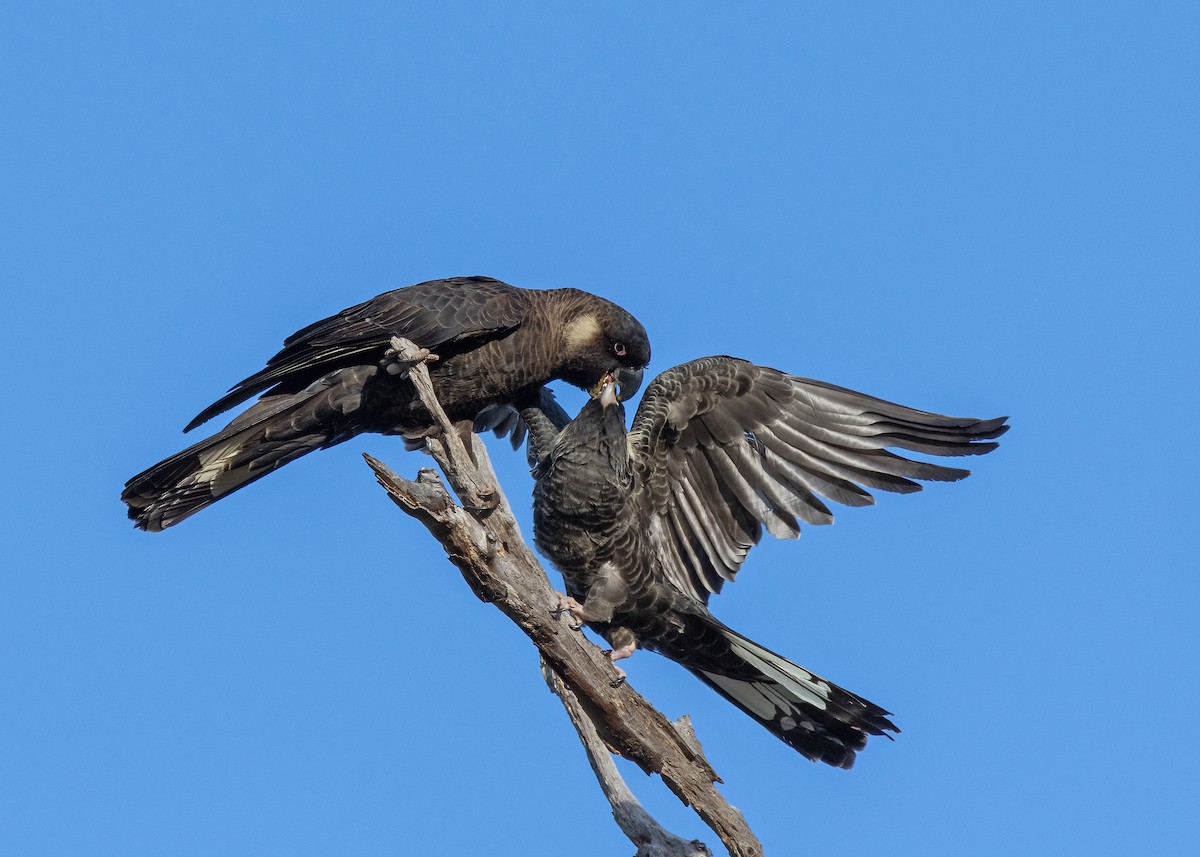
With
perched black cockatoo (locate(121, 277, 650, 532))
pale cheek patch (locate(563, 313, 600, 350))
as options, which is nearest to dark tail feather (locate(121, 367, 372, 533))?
perched black cockatoo (locate(121, 277, 650, 532))

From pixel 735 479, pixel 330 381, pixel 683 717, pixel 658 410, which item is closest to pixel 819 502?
pixel 735 479

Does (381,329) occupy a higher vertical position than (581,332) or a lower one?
higher

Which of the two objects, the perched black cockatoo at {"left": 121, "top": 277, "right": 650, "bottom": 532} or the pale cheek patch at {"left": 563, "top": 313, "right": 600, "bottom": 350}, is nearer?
the perched black cockatoo at {"left": 121, "top": 277, "right": 650, "bottom": 532}

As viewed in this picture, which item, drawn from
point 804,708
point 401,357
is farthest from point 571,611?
point 401,357

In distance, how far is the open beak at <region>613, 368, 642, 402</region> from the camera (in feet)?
26.2

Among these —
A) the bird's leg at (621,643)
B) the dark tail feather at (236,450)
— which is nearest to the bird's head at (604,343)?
the dark tail feather at (236,450)

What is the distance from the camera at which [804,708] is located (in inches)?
253

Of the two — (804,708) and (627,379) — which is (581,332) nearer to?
(627,379)

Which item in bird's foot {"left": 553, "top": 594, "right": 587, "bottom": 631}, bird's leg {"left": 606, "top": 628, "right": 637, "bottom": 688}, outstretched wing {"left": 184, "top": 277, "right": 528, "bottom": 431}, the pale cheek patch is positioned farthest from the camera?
the pale cheek patch

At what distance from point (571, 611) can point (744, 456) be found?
4.97 ft

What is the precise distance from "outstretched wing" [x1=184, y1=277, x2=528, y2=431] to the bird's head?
43 centimetres

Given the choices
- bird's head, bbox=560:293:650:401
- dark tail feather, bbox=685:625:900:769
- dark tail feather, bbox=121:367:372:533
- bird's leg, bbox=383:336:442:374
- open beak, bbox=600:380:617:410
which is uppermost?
dark tail feather, bbox=121:367:372:533

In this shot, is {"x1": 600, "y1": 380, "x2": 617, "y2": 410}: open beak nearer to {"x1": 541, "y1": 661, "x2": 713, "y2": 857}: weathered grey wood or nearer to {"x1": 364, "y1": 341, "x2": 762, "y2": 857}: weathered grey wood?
{"x1": 364, "y1": 341, "x2": 762, "y2": 857}: weathered grey wood

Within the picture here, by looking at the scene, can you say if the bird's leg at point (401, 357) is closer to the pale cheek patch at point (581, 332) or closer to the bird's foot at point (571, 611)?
the pale cheek patch at point (581, 332)
